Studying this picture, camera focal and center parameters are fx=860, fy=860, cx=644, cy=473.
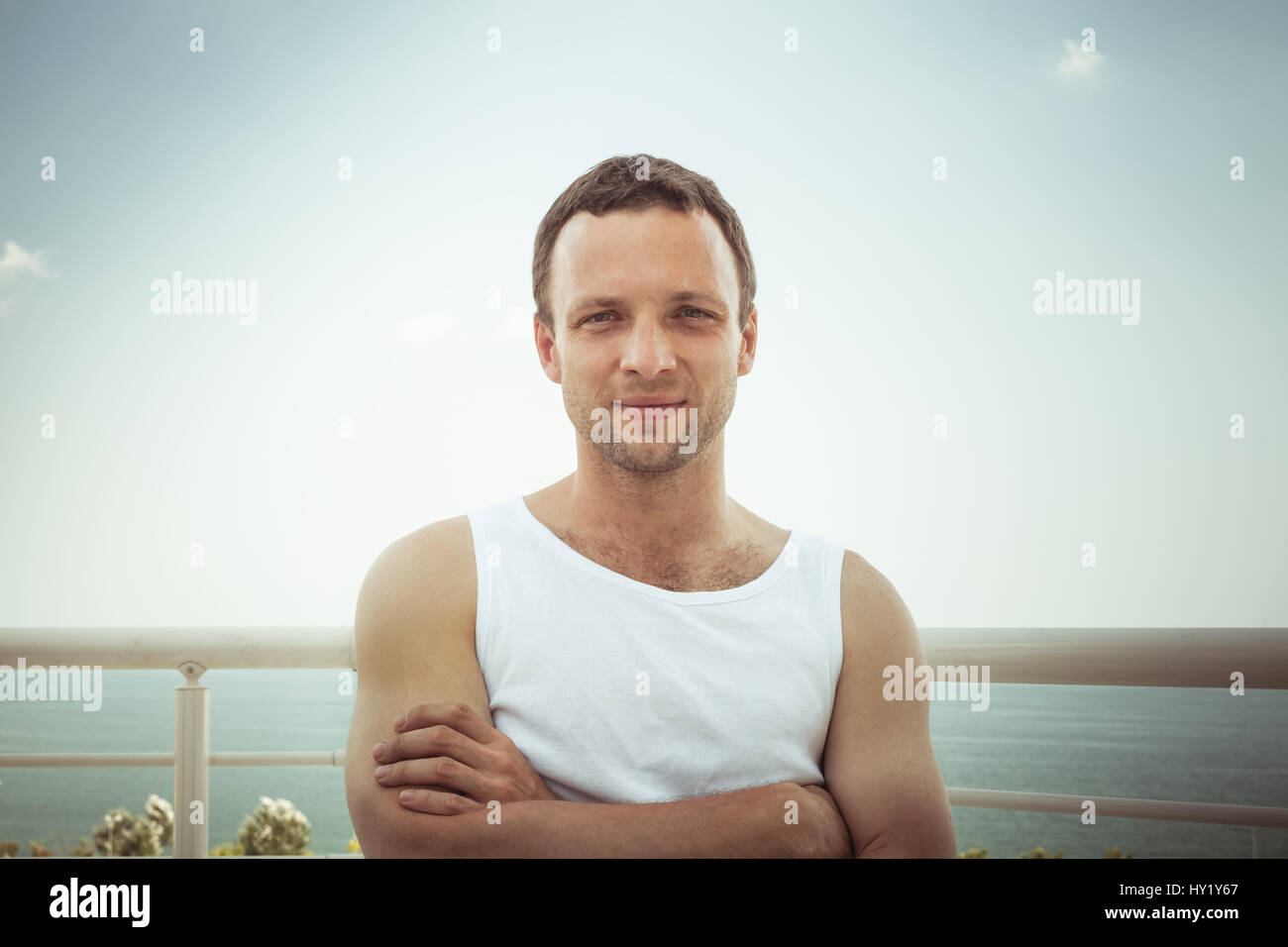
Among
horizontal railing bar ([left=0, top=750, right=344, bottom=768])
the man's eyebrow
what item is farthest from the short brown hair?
horizontal railing bar ([left=0, top=750, right=344, bottom=768])

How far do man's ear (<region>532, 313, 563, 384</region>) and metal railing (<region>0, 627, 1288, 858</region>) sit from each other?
0.74m

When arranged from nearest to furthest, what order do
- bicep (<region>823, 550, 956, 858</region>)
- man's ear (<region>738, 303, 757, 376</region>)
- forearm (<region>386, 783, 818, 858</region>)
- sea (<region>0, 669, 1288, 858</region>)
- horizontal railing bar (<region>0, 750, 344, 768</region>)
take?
forearm (<region>386, 783, 818, 858</region>), bicep (<region>823, 550, 956, 858</region>), man's ear (<region>738, 303, 757, 376</region>), horizontal railing bar (<region>0, 750, 344, 768</region>), sea (<region>0, 669, 1288, 858</region>)

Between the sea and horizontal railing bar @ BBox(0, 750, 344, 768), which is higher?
horizontal railing bar @ BBox(0, 750, 344, 768)

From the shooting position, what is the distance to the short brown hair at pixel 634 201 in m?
1.50

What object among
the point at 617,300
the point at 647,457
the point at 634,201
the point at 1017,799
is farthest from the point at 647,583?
the point at 1017,799

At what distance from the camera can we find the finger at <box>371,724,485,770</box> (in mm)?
1249

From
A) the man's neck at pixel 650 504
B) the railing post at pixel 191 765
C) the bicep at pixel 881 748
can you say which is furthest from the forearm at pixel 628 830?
the railing post at pixel 191 765

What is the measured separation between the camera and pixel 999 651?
69.4 inches

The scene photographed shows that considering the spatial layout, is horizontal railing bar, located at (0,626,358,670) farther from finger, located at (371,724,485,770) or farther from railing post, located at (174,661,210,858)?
finger, located at (371,724,485,770)

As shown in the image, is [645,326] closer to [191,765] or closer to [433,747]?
[433,747]

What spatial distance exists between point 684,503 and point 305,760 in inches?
41.7
